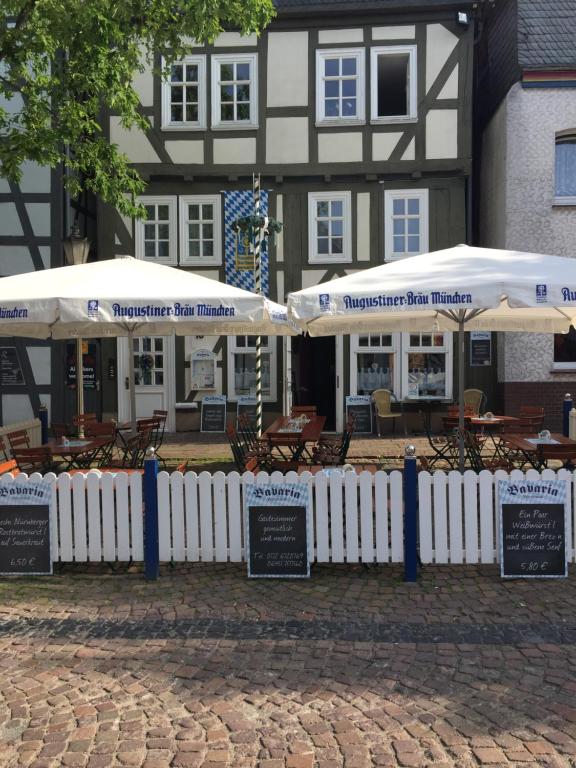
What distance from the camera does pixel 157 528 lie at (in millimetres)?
5387

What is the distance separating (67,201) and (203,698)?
12.4 meters

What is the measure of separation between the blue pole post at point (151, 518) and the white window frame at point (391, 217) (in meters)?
10.3

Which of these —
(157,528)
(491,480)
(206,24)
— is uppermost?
(206,24)

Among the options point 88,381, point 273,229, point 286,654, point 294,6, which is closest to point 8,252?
point 88,381

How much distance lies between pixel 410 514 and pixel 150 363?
10.7m

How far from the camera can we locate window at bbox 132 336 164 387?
14.9 metres

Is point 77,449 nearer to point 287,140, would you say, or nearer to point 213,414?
point 213,414

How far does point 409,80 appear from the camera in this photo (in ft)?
46.7

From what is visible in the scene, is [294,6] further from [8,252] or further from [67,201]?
[8,252]

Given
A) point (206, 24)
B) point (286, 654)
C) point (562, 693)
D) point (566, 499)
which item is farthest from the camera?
point (206, 24)

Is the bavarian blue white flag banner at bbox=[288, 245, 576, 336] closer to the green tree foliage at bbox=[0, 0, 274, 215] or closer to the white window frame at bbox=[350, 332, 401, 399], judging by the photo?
the green tree foliage at bbox=[0, 0, 274, 215]

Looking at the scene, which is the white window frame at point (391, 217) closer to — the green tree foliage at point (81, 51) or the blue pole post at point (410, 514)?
the green tree foliage at point (81, 51)

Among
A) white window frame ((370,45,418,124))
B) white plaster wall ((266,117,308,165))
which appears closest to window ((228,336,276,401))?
white plaster wall ((266,117,308,165))

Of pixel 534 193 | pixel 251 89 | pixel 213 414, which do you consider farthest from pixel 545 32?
pixel 213 414
